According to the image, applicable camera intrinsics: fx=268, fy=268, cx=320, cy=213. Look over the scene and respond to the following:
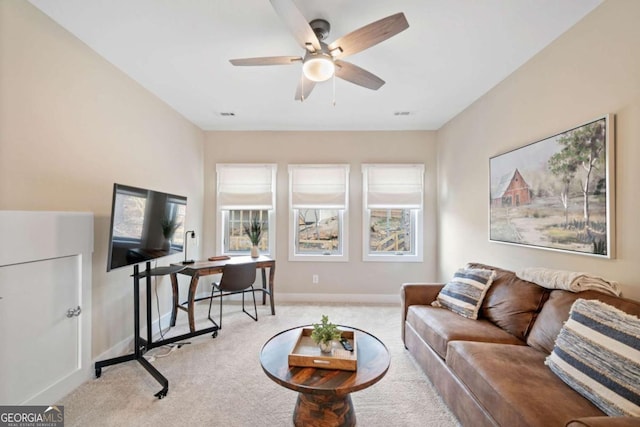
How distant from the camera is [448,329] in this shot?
1.96 meters

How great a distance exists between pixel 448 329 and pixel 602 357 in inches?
33.1

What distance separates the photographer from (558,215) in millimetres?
2016

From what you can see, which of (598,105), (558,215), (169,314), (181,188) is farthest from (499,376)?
(181,188)

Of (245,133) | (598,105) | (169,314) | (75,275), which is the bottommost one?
(169,314)

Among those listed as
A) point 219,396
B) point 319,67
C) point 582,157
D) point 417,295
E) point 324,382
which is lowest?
point 219,396

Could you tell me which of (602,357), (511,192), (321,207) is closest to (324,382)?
(602,357)

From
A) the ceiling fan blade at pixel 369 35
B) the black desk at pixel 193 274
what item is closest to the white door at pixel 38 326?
the black desk at pixel 193 274

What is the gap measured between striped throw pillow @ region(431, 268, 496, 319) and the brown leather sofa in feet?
0.21

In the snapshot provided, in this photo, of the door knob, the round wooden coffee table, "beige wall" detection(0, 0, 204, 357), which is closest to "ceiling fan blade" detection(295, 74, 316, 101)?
"beige wall" detection(0, 0, 204, 357)

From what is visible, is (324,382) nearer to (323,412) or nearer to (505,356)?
(323,412)

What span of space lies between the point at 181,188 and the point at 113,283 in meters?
1.50

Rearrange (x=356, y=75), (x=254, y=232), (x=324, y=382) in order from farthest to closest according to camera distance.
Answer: (x=254, y=232)
(x=356, y=75)
(x=324, y=382)

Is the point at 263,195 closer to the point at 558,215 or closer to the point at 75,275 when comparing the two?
the point at 75,275

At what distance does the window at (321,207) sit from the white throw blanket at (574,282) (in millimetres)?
2506
